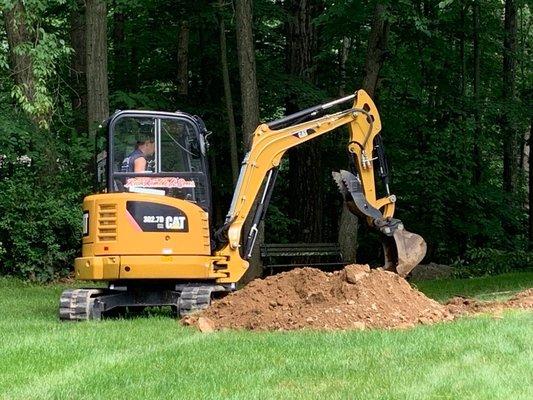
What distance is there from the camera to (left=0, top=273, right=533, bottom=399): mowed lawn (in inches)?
251

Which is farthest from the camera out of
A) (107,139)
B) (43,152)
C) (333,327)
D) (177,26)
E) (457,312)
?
(177,26)

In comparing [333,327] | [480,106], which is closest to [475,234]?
[480,106]

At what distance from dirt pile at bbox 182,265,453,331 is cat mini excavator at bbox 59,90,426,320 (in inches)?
35.2

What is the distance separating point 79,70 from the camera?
921 inches

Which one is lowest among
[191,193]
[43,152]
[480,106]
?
[191,193]

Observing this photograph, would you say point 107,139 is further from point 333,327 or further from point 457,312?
point 457,312

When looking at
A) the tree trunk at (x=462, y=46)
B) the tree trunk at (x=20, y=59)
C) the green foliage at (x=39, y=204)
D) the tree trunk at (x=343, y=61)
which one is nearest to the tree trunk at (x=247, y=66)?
the green foliage at (x=39, y=204)

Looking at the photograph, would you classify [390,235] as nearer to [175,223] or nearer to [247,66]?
[175,223]

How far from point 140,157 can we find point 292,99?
9418mm

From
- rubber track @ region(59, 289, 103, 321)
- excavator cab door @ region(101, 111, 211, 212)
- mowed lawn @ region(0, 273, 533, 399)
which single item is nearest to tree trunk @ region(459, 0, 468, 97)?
excavator cab door @ region(101, 111, 211, 212)

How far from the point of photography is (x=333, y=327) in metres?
9.66

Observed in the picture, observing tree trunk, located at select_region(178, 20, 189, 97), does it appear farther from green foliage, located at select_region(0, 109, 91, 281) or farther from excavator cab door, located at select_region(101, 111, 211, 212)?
excavator cab door, located at select_region(101, 111, 211, 212)

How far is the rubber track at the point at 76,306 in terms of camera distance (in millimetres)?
11586

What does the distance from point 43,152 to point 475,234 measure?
1224 cm
